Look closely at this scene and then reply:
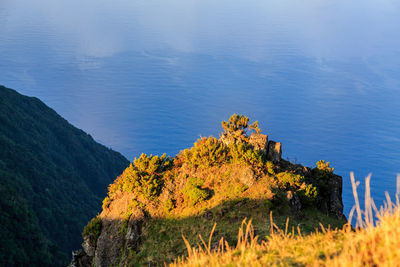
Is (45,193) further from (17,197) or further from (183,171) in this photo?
(183,171)

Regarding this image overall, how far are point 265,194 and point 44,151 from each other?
10479 centimetres

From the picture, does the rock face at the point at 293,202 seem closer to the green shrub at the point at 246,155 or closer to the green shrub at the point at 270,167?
the green shrub at the point at 270,167

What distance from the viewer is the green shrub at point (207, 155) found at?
1917 centimetres

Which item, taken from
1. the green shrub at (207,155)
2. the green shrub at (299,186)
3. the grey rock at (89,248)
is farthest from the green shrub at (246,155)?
the grey rock at (89,248)

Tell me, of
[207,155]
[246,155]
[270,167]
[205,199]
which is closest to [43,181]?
[207,155]

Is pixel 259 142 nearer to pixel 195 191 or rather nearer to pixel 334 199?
pixel 195 191

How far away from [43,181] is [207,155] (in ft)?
280

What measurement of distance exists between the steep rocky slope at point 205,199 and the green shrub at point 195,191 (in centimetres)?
5

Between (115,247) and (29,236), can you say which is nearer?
(115,247)

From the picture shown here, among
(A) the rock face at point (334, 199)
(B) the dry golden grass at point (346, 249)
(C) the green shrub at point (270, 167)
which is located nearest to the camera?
(B) the dry golden grass at point (346, 249)

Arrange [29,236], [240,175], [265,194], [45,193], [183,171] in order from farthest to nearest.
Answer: [45,193] → [29,236] → [183,171] → [240,175] → [265,194]

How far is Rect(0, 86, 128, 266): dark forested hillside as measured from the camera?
221 ft

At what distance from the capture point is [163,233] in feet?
57.0

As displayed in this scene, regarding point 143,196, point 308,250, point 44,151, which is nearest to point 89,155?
point 44,151
